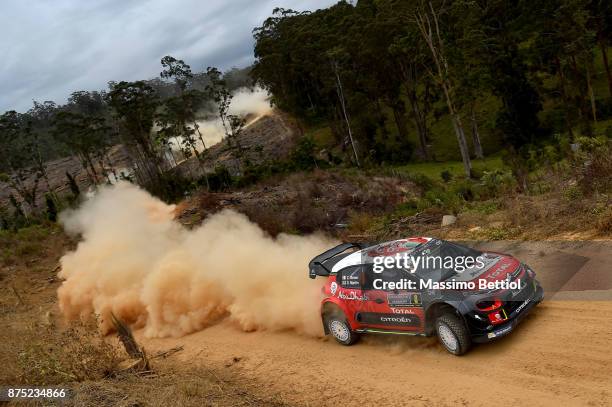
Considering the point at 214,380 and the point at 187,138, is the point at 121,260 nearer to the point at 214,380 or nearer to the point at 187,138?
the point at 214,380

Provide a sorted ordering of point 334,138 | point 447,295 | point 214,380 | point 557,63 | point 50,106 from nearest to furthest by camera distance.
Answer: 1. point 447,295
2. point 214,380
3. point 557,63
4. point 334,138
5. point 50,106

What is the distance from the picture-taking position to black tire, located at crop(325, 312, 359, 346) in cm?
1068

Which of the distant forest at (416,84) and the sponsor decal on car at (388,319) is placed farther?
the distant forest at (416,84)

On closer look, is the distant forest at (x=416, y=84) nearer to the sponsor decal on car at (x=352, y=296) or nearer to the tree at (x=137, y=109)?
the tree at (x=137, y=109)

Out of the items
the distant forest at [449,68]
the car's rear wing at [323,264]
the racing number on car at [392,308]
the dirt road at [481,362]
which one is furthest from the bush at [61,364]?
the distant forest at [449,68]

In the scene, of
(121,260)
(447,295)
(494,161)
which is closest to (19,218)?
(121,260)

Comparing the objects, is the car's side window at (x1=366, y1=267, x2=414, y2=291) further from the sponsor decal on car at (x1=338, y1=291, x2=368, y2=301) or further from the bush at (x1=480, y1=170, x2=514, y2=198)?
the bush at (x1=480, y1=170, x2=514, y2=198)

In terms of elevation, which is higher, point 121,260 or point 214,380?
point 121,260

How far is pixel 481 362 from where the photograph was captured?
8.66 m

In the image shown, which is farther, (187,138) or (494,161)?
(187,138)

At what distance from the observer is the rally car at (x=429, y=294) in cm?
877

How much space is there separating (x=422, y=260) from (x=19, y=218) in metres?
54.7

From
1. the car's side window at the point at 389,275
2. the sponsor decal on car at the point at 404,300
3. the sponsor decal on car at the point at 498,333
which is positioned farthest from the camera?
the car's side window at the point at 389,275

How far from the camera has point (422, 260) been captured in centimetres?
988
